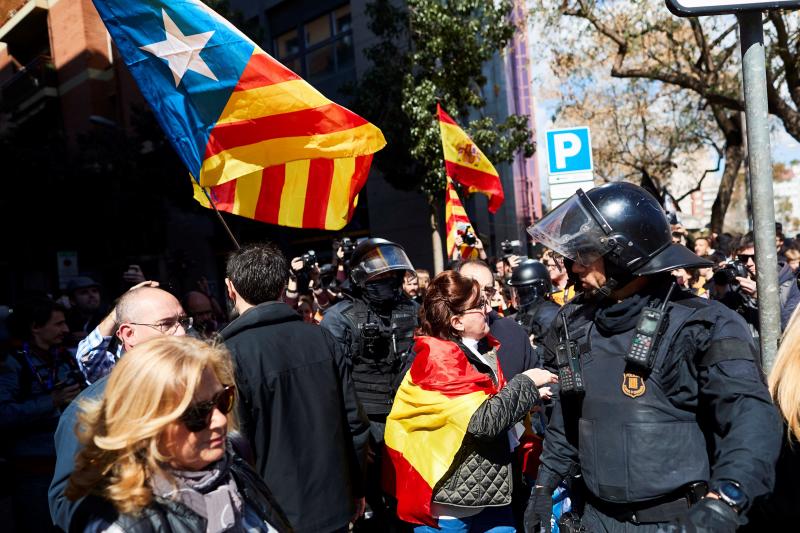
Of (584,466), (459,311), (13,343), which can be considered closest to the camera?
(584,466)

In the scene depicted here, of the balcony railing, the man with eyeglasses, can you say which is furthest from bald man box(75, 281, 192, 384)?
the balcony railing

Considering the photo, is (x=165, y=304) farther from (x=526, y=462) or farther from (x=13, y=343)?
(x=526, y=462)

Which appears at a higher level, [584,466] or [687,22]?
[687,22]

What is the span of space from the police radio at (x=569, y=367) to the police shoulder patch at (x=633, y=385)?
0.51ft

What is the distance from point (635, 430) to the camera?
2141 mm

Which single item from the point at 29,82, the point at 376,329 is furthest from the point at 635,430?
the point at 29,82

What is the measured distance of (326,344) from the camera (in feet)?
9.61

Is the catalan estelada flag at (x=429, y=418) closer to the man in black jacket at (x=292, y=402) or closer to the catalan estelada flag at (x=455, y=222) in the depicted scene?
the man in black jacket at (x=292, y=402)

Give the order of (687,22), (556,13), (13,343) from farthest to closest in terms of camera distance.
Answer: (687,22) → (556,13) → (13,343)

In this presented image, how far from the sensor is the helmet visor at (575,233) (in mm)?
2339

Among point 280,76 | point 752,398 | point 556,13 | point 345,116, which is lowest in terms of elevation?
point 752,398

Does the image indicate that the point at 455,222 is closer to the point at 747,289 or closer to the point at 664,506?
the point at 747,289

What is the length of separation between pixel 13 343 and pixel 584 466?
3.43m

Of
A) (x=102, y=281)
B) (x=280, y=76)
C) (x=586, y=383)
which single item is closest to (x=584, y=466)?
(x=586, y=383)
